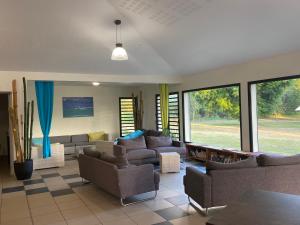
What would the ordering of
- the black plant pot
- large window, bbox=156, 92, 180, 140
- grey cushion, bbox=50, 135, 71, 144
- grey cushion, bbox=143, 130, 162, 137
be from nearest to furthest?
1. the black plant pot
2. grey cushion, bbox=143, 130, 162, 137
3. large window, bbox=156, 92, 180, 140
4. grey cushion, bbox=50, 135, 71, 144

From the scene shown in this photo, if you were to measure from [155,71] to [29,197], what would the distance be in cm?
497

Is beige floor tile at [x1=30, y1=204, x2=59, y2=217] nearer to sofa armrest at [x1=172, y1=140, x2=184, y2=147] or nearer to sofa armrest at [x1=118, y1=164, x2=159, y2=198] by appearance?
sofa armrest at [x1=118, y1=164, x2=159, y2=198]

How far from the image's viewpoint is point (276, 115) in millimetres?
6070

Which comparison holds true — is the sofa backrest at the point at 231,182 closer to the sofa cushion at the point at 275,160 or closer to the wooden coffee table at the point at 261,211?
the sofa cushion at the point at 275,160

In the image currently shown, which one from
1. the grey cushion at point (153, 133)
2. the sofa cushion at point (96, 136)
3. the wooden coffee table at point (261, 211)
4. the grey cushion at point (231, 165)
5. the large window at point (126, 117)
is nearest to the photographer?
the wooden coffee table at point (261, 211)

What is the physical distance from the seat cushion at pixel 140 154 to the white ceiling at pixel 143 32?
2.47m

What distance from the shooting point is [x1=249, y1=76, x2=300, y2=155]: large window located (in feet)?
18.7

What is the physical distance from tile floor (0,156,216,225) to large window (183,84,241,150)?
2164 millimetres

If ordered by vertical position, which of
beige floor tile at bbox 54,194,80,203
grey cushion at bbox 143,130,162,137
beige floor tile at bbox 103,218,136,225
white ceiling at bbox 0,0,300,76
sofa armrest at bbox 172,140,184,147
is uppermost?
white ceiling at bbox 0,0,300,76

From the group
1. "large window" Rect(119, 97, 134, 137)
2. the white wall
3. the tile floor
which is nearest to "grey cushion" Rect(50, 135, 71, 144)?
the white wall

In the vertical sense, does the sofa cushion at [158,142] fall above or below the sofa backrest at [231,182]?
above

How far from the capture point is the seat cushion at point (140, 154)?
7.04 m

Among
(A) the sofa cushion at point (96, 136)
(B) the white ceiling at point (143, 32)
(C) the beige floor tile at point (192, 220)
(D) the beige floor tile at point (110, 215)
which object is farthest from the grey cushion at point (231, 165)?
(A) the sofa cushion at point (96, 136)

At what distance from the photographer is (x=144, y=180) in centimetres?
465
